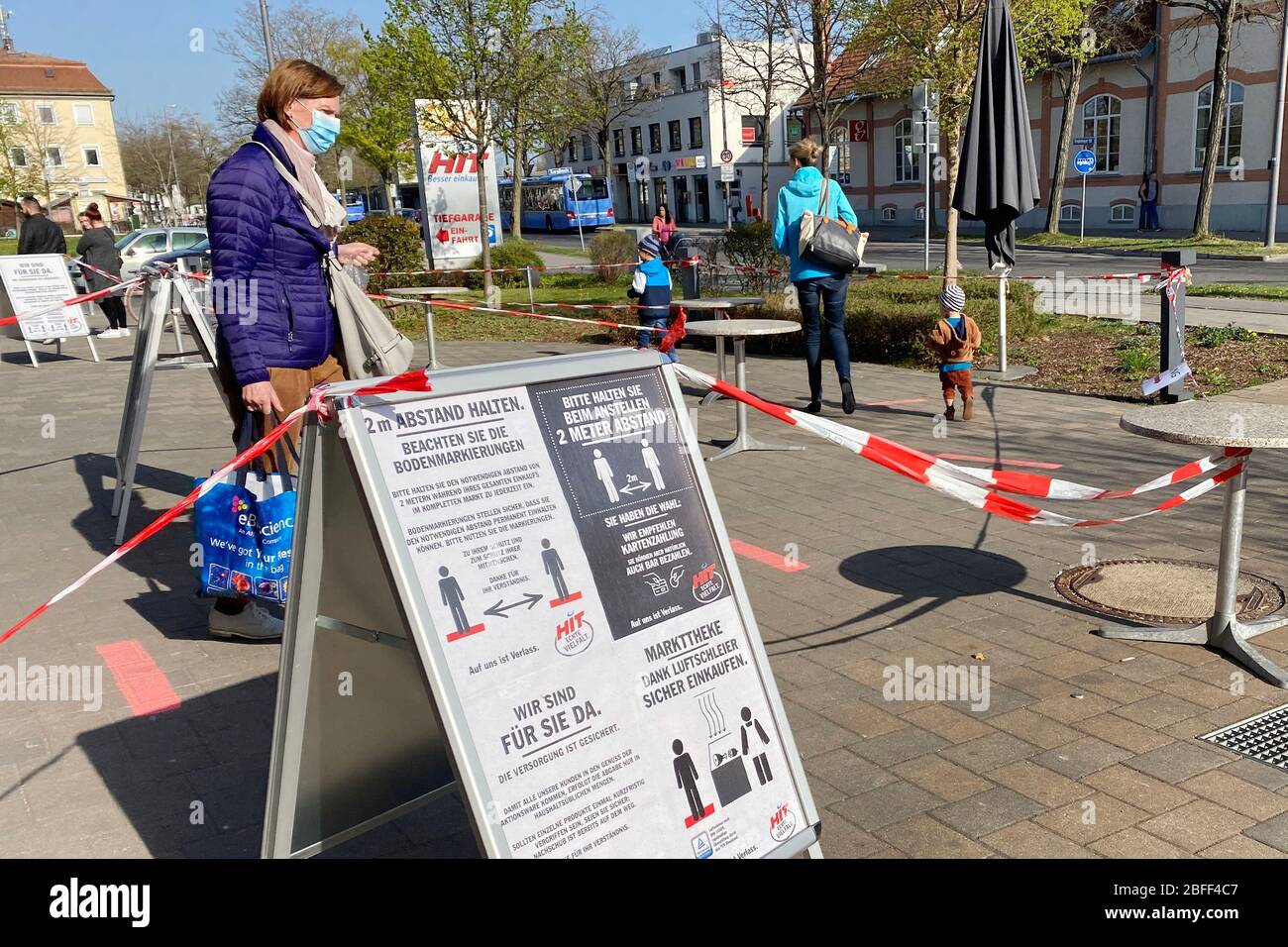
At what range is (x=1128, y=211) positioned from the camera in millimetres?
36062

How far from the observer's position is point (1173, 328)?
354 inches

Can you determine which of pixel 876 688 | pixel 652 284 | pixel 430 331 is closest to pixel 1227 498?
pixel 876 688

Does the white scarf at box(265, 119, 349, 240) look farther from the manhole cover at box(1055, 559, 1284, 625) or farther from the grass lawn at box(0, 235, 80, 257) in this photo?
the grass lawn at box(0, 235, 80, 257)

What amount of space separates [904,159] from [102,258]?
3658 cm

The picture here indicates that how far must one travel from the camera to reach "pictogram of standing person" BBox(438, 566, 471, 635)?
89.1 inches

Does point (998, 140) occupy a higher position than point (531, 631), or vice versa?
point (998, 140)

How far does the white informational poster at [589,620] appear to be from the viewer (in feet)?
7.49

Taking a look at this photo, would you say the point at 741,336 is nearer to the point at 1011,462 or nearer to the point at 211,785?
the point at 1011,462

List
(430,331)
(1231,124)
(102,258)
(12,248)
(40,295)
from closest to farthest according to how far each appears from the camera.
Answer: (430,331), (40,295), (102,258), (1231,124), (12,248)

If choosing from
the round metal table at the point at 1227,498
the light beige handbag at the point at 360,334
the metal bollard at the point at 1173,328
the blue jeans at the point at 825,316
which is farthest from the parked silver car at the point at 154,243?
the round metal table at the point at 1227,498

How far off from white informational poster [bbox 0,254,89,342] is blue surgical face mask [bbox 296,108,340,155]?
11.1 metres

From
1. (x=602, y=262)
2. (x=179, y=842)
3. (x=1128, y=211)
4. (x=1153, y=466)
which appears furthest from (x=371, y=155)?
(x=179, y=842)

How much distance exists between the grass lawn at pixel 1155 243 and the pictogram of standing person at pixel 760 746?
79.0 ft
